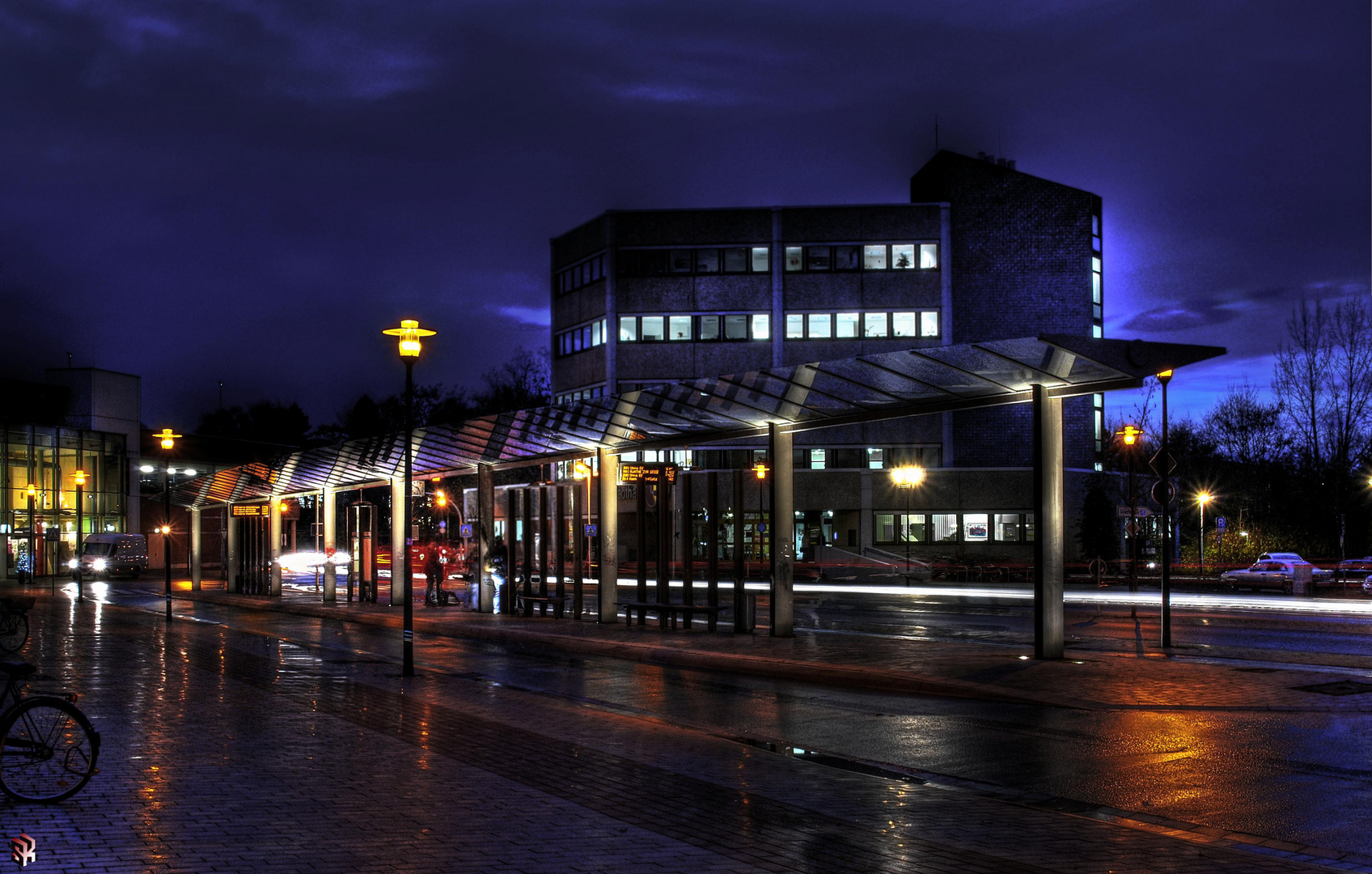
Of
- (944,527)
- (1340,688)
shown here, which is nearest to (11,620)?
(1340,688)

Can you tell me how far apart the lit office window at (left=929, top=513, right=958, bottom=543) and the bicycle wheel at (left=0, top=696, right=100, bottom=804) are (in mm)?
55767

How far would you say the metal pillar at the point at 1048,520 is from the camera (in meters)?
16.9

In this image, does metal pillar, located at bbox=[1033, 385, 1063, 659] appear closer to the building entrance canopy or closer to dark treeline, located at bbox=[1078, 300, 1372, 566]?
the building entrance canopy

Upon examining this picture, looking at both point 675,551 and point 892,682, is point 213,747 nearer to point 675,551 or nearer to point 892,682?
point 892,682

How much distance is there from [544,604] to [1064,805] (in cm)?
2051

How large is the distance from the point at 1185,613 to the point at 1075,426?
3381 centimetres

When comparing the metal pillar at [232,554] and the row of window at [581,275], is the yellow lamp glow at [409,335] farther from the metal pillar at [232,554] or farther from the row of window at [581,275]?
the row of window at [581,275]

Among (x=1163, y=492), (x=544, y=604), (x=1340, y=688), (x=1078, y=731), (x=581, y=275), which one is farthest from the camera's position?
(x=581, y=275)

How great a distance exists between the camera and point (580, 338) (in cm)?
6706

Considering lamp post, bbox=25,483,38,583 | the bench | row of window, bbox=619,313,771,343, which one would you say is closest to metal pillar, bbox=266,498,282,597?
the bench

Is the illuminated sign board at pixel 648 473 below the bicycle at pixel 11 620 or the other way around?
the other way around

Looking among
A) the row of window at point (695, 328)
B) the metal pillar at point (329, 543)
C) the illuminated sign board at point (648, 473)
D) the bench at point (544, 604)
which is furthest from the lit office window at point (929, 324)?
the illuminated sign board at point (648, 473)

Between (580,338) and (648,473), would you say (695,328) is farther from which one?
(648,473)

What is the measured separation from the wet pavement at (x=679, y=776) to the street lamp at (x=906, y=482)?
37.4 metres
